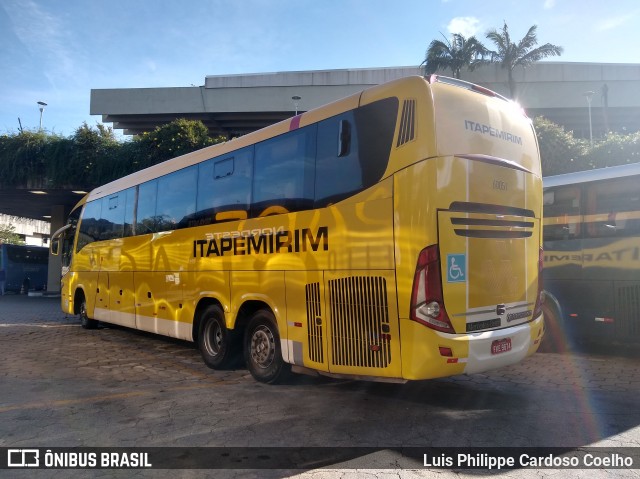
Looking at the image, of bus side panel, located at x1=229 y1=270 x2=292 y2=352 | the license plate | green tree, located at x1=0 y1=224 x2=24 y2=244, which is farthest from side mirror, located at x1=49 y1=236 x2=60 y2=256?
green tree, located at x1=0 y1=224 x2=24 y2=244

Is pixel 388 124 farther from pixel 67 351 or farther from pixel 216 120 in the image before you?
pixel 216 120

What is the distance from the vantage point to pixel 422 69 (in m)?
34.6

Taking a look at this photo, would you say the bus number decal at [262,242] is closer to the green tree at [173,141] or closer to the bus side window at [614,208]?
the bus side window at [614,208]

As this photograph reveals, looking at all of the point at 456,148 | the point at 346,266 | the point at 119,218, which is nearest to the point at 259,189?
the point at 346,266

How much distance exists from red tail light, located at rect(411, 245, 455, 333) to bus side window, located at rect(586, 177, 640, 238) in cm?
469

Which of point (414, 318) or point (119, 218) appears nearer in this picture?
point (414, 318)

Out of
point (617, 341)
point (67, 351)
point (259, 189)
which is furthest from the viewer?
point (67, 351)

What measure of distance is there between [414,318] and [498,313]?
1.17 m

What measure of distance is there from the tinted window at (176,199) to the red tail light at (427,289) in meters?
4.47

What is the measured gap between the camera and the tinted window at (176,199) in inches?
308

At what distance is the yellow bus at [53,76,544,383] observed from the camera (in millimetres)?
4555

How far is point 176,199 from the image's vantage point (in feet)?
26.9

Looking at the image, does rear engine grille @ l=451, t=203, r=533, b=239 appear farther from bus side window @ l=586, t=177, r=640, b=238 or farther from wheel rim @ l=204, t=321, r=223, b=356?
wheel rim @ l=204, t=321, r=223, b=356

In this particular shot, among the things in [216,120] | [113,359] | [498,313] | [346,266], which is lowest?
[113,359]
